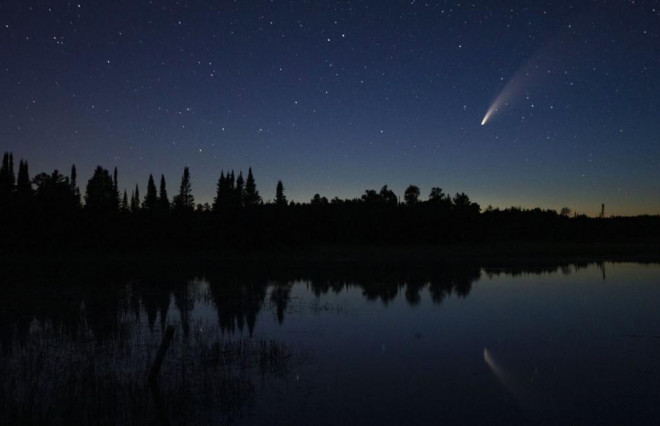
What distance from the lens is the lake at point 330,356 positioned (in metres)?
10.9

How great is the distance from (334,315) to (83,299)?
14357 mm

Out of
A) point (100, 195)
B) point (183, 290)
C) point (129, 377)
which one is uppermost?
point (100, 195)

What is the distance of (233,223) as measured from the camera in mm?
76938

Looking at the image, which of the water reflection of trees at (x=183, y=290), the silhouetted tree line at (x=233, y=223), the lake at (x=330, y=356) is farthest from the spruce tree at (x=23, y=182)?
the lake at (x=330, y=356)

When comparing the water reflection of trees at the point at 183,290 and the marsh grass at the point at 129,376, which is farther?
the water reflection of trees at the point at 183,290

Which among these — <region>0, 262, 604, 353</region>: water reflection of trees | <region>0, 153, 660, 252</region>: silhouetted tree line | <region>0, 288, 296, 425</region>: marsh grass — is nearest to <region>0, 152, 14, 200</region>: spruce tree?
<region>0, 153, 660, 252</region>: silhouetted tree line

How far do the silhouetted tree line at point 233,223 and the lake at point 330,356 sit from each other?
3963cm

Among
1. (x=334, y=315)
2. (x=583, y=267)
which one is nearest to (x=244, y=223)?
(x=583, y=267)

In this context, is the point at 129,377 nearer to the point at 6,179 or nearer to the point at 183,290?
the point at 183,290

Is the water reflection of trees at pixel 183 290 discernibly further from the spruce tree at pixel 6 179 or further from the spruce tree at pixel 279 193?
the spruce tree at pixel 279 193

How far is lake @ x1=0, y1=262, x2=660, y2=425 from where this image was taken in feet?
35.7

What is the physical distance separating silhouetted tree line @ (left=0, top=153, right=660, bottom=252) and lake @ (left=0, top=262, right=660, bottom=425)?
3963 centimetres

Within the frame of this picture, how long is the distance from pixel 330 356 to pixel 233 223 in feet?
206

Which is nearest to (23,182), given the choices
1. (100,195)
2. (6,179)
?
(6,179)
